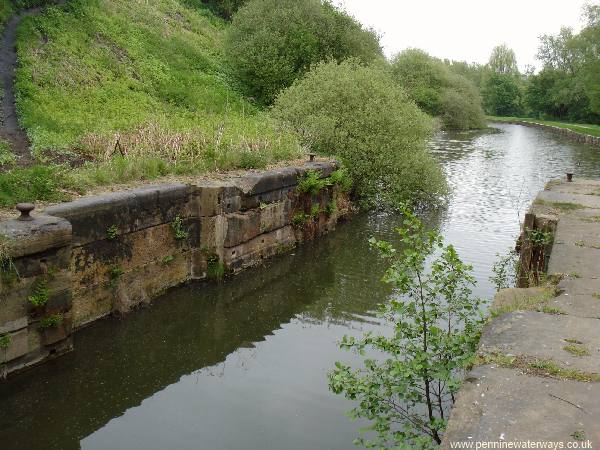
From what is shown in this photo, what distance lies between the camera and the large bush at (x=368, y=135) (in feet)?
53.7

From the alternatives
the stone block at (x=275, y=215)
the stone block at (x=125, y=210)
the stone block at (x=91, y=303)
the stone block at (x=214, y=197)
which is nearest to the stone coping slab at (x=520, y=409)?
the stone block at (x=125, y=210)

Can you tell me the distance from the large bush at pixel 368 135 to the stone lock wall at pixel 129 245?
327 cm

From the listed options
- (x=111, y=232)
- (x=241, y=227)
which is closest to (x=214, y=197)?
(x=241, y=227)

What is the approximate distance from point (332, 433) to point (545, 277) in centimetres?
279

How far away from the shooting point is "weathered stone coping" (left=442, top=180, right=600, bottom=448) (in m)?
3.19

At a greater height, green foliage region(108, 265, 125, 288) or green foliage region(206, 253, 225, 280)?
green foliage region(108, 265, 125, 288)

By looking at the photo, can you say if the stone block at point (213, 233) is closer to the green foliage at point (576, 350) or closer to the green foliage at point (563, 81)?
the green foliage at point (576, 350)

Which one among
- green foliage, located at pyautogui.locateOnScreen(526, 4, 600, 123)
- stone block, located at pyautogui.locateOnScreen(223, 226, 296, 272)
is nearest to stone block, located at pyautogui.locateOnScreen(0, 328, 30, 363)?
stone block, located at pyautogui.locateOnScreen(223, 226, 296, 272)

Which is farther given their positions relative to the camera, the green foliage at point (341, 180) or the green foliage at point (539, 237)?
the green foliage at point (341, 180)

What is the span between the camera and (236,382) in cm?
687

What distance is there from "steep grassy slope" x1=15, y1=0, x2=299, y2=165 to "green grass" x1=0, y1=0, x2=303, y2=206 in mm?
40

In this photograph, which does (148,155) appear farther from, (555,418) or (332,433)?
(555,418)

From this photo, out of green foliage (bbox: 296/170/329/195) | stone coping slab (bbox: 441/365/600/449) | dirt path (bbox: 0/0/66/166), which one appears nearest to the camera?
stone coping slab (bbox: 441/365/600/449)

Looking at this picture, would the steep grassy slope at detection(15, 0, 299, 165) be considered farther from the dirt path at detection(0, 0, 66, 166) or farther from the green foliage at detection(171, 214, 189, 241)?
the green foliage at detection(171, 214, 189, 241)
